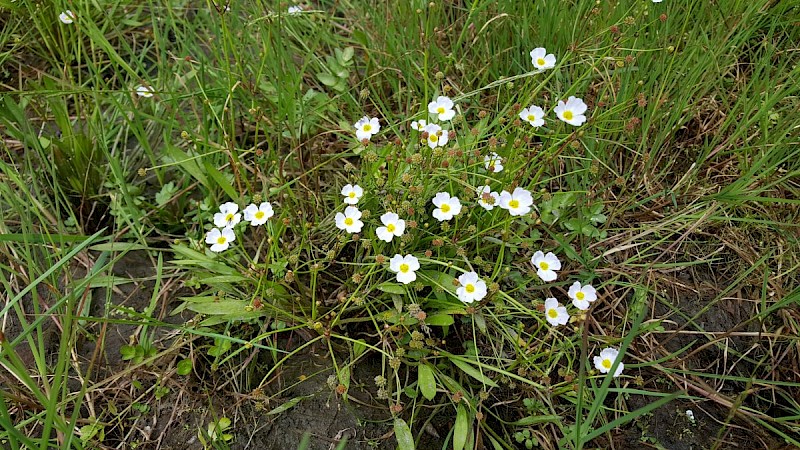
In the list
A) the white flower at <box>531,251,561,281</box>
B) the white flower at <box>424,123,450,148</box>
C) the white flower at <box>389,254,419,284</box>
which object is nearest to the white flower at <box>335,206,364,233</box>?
the white flower at <box>389,254,419,284</box>

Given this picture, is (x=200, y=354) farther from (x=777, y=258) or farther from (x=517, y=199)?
(x=777, y=258)

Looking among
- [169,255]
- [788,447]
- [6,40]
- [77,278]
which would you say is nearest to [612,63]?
[788,447]

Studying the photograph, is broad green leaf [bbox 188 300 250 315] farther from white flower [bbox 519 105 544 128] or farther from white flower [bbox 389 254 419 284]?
white flower [bbox 519 105 544 128]

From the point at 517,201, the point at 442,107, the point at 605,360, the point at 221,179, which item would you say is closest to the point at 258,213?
the point at 221,179

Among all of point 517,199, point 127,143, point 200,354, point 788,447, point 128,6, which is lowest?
point 788,447

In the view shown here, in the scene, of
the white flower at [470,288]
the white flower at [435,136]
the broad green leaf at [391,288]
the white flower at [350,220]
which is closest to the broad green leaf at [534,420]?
the white flower at [470,288]

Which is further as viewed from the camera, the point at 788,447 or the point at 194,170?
the point at 194,170
